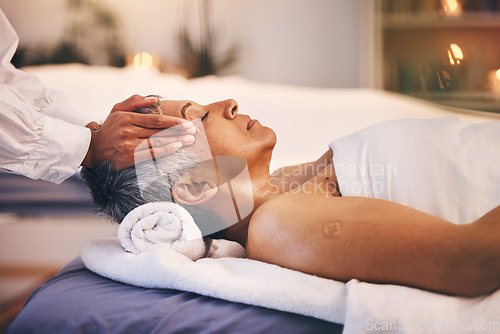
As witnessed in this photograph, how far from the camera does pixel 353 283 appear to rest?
47 centimetres

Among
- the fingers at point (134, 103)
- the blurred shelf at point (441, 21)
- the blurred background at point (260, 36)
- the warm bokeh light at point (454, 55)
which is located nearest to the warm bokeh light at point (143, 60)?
the blurred background at point (260, 36)

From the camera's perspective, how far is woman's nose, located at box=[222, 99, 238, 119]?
A: 0.61m

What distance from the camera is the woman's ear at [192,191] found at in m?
0.60

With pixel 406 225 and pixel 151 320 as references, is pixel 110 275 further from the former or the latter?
pixel 406 225

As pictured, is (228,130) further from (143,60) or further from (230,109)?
(143,60)

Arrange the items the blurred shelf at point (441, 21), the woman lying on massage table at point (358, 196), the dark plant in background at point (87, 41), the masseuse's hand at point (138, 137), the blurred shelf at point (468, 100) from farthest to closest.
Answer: the dark plant in background at point (87, 41)
the blurred shelf at point (441, 21)
the blurred shelf at point (468, 100)
the masseuse's hand at point (138, 137)
the woman lying on massage table at point (358, 196)

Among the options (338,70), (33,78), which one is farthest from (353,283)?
(338,70)

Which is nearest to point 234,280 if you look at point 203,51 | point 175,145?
point 175,145

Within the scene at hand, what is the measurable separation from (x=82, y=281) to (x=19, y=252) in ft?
2.11

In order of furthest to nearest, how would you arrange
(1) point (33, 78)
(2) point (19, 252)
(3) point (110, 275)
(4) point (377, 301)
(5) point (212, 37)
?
(5) point (212, 37), (2) point (19, 252), (1) point (33, 78), (3) point (110, 275), (4) point (377, 301)

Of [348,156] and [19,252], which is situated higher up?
[348,156]

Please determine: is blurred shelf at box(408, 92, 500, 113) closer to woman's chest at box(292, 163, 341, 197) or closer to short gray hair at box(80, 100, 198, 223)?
woman's chest at box(292, 163, 341, 197)

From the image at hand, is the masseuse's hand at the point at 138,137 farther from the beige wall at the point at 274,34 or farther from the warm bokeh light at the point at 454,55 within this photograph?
the beige wall at the point at 274,34

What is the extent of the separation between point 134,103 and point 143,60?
152cm
